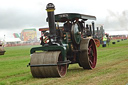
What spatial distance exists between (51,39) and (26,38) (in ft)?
365

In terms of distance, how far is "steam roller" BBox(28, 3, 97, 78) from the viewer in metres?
8.98

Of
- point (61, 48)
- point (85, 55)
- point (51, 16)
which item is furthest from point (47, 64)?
point (85, 55)

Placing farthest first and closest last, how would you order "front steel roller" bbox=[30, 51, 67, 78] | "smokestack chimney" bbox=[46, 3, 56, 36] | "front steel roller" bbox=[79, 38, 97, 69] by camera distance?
"front steel roller" bbox=[79, 38, 97, 69] < "smokestack chimney" bbox=[46, 3, 56, 36] < "front steel roller" bbox=[30, 51, 67, 78]

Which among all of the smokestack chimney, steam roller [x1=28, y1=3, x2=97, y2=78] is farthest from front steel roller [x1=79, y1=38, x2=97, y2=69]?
the smokestack chimney

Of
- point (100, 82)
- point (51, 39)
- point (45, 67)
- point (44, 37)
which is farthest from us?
point (44, 37)

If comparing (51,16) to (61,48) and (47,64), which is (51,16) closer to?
(61,48)

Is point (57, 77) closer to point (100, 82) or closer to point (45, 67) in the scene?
point (45, 67)

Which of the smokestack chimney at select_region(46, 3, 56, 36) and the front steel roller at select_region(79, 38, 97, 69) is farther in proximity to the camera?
the front steel roller at select_region(79, 38, 97, 69)

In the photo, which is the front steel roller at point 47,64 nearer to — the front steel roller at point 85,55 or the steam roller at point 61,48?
the steam roller at point 61,48

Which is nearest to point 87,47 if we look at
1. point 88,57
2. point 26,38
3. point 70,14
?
point 88,57

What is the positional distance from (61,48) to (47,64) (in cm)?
80

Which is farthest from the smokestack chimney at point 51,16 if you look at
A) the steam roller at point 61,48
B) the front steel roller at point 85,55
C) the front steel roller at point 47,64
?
the front steel roller at point 85,55

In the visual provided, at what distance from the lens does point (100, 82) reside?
7574 millimetres

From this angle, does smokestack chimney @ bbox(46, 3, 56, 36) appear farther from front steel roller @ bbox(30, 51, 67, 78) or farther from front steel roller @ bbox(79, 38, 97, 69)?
front steel roller @ bbox(79, 38, 97, 69)
